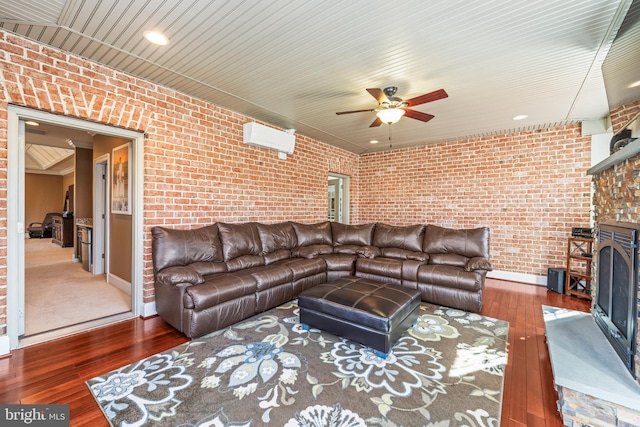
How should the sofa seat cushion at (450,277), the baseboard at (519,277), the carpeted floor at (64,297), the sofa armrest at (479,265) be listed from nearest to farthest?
the carpeted floor at (64,297) < the sofa seat cushion at (450,277) < the sofa armrest at (479,265) < the baseboard at (519,277)

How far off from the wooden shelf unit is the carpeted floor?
5.96 m

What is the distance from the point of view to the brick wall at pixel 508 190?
14.3 ft

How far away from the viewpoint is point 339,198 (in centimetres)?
672

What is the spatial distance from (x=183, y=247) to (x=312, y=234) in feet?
7.23

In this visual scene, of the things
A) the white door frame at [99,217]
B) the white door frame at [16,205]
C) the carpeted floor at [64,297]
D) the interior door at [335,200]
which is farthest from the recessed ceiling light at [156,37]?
the interior door at [335,200]

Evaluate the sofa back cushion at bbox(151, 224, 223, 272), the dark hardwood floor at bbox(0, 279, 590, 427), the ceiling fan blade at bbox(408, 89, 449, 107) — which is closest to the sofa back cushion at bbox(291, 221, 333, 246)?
the sofa back cushion at bbox(151, 224, 223, 272)

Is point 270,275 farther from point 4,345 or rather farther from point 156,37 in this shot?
point 156,37

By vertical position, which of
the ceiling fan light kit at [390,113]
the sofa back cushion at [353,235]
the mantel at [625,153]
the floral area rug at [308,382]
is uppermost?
the ceiling fan light kit at [390,113]

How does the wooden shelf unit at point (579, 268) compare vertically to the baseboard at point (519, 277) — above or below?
above

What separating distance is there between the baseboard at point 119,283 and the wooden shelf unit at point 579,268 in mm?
6293

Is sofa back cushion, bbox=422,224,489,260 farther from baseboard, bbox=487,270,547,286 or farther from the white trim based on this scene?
the white trim

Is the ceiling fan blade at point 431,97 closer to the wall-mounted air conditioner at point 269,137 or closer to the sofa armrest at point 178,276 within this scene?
the wall-mounted air conditioner at point 269,137

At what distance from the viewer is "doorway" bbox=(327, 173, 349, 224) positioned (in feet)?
21.8

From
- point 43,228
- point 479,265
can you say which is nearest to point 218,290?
point 479,265
